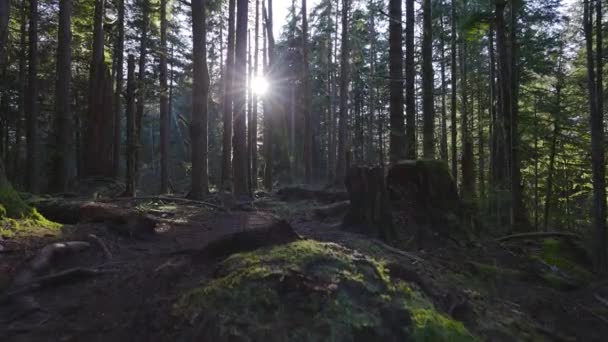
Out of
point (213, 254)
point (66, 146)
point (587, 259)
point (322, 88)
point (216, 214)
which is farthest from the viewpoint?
point (322, 88)

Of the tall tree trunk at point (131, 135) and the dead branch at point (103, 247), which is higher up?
the tall tree trunk at point (131, 135)

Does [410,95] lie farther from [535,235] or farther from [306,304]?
[306,304]

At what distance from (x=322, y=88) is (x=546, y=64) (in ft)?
78.2

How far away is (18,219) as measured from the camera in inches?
216

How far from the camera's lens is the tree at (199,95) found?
37.8 feet

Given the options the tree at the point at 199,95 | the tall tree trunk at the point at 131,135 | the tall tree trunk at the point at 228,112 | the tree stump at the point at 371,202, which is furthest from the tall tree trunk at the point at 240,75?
the tree stump at the point at 371,202

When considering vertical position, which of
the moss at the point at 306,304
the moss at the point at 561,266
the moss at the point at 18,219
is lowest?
the moss at the point at 561,266

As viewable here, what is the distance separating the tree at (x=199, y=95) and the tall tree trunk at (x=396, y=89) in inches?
215

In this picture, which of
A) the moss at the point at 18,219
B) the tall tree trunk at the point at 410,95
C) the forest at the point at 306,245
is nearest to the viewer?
the forest at the point at 306,245

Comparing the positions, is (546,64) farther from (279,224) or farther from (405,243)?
(279,224)

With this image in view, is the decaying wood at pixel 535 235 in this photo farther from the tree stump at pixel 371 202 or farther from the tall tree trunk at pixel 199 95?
the tall tree trunk at pixel 199 95

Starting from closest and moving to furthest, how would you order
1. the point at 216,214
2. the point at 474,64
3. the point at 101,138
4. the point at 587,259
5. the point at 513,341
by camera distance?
1. the point at 513,341
2. the point at 587,259
3. the point at 216,214
4. the point at 101,138
5. the point at 474,64

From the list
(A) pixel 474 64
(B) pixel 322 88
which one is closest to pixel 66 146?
(A) pixel 474 64

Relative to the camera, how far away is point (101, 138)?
1722cm
